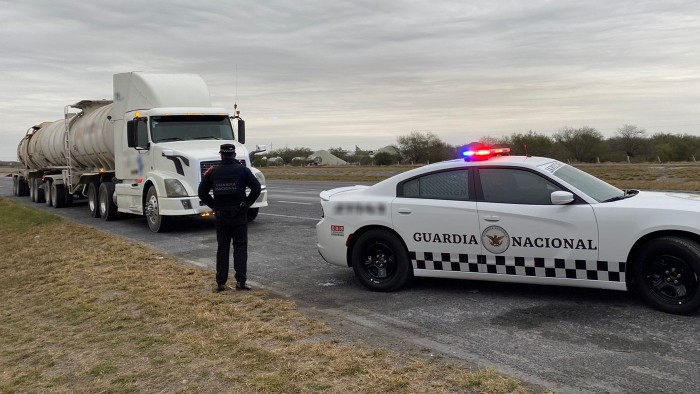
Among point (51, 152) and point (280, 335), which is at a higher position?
point (51, 152)

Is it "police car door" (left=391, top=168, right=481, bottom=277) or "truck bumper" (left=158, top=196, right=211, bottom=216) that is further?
"truck bumper" (left=158, top=196, right=211, bottom=216)

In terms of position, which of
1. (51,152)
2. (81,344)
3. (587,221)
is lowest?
(81,344)

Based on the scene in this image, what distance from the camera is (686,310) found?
5.05 m

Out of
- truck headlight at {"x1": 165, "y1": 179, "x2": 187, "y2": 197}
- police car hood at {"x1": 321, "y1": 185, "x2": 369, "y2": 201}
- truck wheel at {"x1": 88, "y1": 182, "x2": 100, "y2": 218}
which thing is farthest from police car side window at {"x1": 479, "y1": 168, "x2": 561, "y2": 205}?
truck wheel at {"x1": 88, "y1": 182, "x2": 100, "y2": 218}

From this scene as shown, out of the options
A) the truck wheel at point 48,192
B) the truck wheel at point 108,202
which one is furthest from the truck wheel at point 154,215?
the truck wheel at point 48,192

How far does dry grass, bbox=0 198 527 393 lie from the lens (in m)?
4.03

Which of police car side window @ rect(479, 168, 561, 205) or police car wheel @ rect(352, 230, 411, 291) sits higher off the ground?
police car side window @ rect(479, 168, 561, 205)

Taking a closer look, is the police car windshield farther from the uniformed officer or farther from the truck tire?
the truck tire

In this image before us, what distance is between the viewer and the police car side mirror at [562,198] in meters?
5.50

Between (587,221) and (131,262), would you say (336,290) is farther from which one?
(131,262)

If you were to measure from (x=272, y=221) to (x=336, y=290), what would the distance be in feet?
Result: 23.7

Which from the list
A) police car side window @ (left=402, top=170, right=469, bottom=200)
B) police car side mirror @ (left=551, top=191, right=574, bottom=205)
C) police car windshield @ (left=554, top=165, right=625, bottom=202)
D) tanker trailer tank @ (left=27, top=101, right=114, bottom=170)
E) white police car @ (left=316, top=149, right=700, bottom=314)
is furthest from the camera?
tanker trailer tank @ (left=27, top=101, right=114, bottom=170)

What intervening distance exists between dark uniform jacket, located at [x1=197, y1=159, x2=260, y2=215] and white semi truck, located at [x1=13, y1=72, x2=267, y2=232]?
202 inches

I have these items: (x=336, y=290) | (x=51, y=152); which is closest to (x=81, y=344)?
(x=336, y=290)
